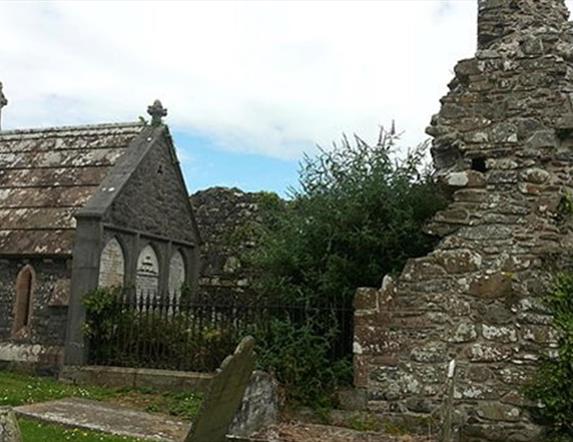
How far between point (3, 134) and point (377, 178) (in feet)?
36.8

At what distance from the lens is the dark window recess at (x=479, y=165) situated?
376 inches

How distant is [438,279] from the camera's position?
942 centimetres

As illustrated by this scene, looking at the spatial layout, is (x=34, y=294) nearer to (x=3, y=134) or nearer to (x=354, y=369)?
(x=3, y=134)

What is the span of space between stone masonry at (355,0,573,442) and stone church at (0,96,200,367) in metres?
6.25

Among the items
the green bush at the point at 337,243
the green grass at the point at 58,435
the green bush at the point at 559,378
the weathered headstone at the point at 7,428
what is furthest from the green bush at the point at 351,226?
the weathered headstone at the point at 7,428

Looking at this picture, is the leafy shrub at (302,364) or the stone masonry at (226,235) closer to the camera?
the leafy shrub at (302,364)

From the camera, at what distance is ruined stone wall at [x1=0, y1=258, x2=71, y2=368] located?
44.2 feet

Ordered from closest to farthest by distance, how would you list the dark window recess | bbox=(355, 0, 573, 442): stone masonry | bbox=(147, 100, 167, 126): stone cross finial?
1. bbox=(355, 0, 573, 442): stone masonry
2. the dark window recess
3. bbox=(147, 100, 167, 126): stone cross finial

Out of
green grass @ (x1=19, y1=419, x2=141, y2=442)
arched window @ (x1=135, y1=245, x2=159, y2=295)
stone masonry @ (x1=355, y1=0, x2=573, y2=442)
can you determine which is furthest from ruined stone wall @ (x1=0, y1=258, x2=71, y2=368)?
stone masonry @ (x1=355, y1=0, x2=573, y2=442)

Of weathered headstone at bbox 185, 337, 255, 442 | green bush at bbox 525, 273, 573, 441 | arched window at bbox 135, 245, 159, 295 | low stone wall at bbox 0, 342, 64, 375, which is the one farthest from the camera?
arched window at bbox 135, 245, 159, 295

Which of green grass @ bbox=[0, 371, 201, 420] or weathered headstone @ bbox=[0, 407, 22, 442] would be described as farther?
green grass @ bbox=[0, 371, 201, 420]

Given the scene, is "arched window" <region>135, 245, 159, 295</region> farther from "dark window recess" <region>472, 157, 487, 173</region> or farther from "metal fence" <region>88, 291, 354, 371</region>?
Result: "dark window recess" <region>472, 157, 487, 173</region>

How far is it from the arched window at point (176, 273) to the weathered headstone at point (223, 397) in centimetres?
1152

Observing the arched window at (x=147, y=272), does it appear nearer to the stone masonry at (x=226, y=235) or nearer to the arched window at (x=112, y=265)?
the arched window at (x=112, y=265)
